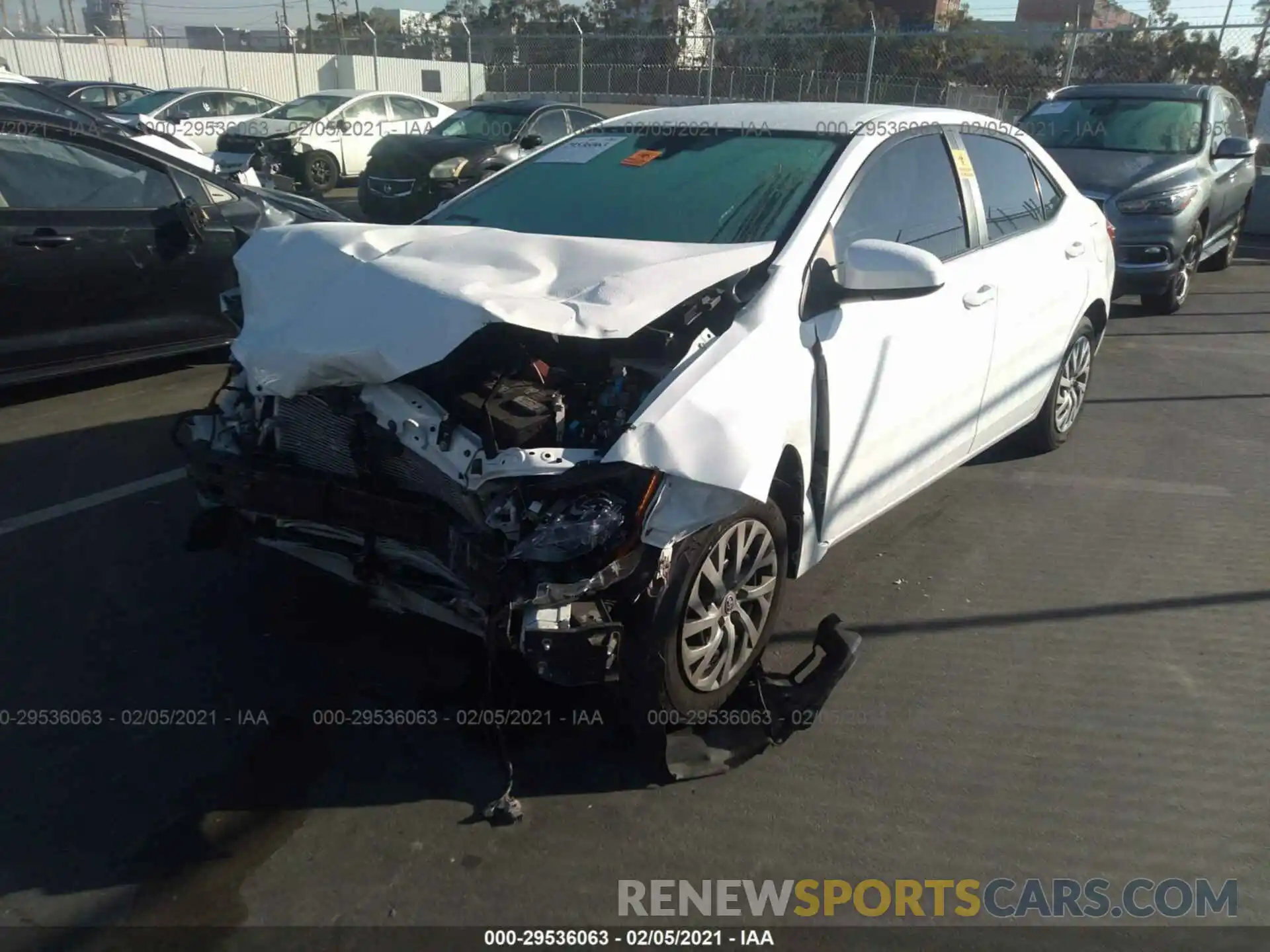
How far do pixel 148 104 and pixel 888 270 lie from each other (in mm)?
18422

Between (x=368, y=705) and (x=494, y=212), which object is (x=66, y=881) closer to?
(x=368, y=705)

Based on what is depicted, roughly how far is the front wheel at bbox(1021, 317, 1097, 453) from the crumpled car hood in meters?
2.81

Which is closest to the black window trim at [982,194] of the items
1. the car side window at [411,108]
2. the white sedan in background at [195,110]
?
the car side window at [411,108]

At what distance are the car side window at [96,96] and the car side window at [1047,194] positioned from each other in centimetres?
2022

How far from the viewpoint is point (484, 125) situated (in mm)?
14023

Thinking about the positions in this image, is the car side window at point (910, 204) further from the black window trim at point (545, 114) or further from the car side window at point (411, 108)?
the car side window at point (411, 108)

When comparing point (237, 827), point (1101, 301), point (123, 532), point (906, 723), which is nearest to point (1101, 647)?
point (906, 723)

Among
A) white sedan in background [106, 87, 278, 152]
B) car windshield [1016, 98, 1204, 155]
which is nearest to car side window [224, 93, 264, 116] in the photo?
white sedan in background [106, 87, 278, 152]

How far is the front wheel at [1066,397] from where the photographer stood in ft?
18.1

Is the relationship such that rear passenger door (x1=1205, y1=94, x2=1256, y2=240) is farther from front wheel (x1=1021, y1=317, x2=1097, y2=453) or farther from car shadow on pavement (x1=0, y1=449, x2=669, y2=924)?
car shadow on pavement (x1=0, y1=449, x2=669, y2=924)

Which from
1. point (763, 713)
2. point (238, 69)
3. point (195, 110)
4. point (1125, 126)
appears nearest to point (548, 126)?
point (1125, 126)

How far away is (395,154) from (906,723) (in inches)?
446

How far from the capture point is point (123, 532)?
173 inches

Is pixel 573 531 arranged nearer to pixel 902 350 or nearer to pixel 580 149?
pixel 902 350
